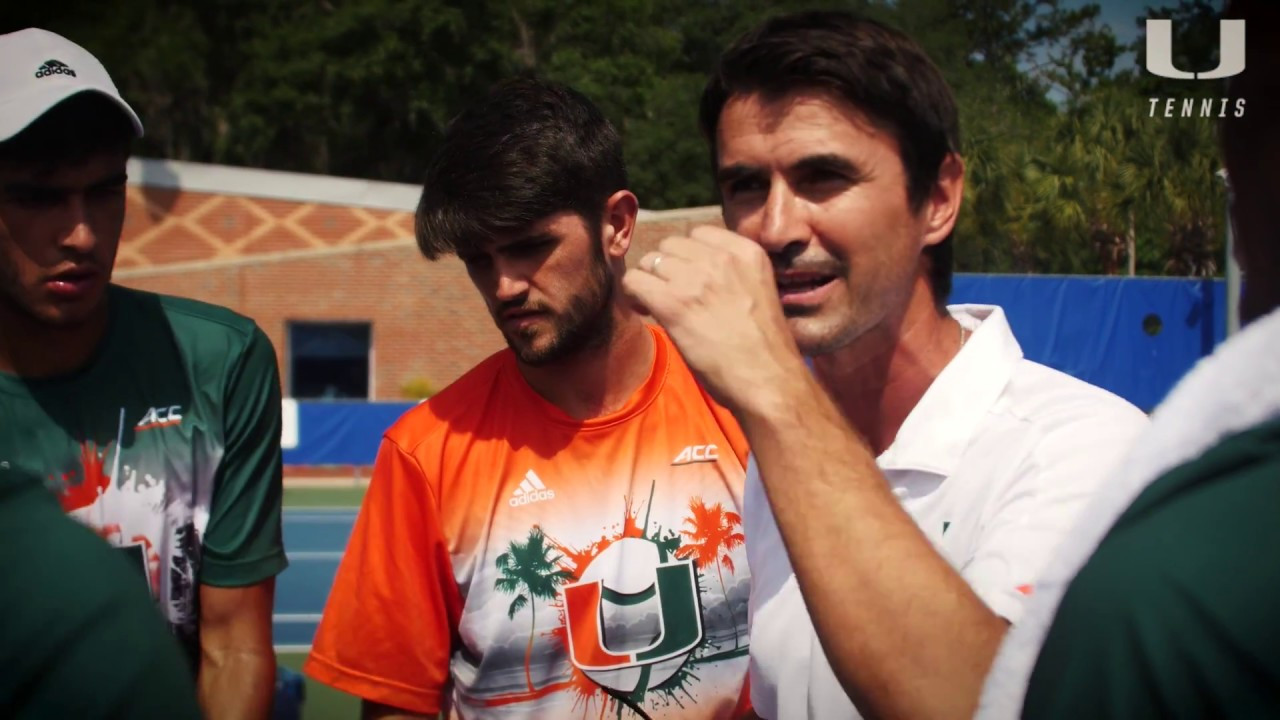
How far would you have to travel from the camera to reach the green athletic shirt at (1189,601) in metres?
0.75

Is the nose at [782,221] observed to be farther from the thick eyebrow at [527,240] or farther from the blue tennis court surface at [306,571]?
the blue tennis court surface at [306,571]

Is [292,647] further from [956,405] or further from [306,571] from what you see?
[956,405]

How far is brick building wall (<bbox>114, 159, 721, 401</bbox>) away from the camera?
96.0 ft

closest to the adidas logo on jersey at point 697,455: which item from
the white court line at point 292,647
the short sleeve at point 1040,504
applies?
the short sleeve at point 1040,504

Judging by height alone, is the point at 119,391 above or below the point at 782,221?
below

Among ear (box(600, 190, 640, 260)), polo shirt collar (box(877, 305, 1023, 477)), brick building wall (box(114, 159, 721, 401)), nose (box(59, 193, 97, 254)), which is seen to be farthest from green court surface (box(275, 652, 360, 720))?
brick building wall (box(114, 159, 721, 401))

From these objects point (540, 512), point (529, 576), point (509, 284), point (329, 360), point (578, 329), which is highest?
point (509, 284)

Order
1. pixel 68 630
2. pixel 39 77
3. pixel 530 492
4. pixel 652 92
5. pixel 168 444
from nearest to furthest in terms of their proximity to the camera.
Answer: pixel 68 630, pixel 39 77, pixel 168 444, pixel 530 492, pixel 652 92

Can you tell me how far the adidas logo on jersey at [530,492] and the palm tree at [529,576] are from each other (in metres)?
0.09

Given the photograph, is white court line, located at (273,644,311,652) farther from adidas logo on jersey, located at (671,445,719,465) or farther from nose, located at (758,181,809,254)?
nose, located at (758,181,809,254)

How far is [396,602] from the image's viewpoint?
2.81 meters

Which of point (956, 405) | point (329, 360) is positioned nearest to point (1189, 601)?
point (956, 405)

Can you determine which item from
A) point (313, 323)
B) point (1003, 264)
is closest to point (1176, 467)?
point (1003, 264)

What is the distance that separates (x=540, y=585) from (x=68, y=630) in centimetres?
194
